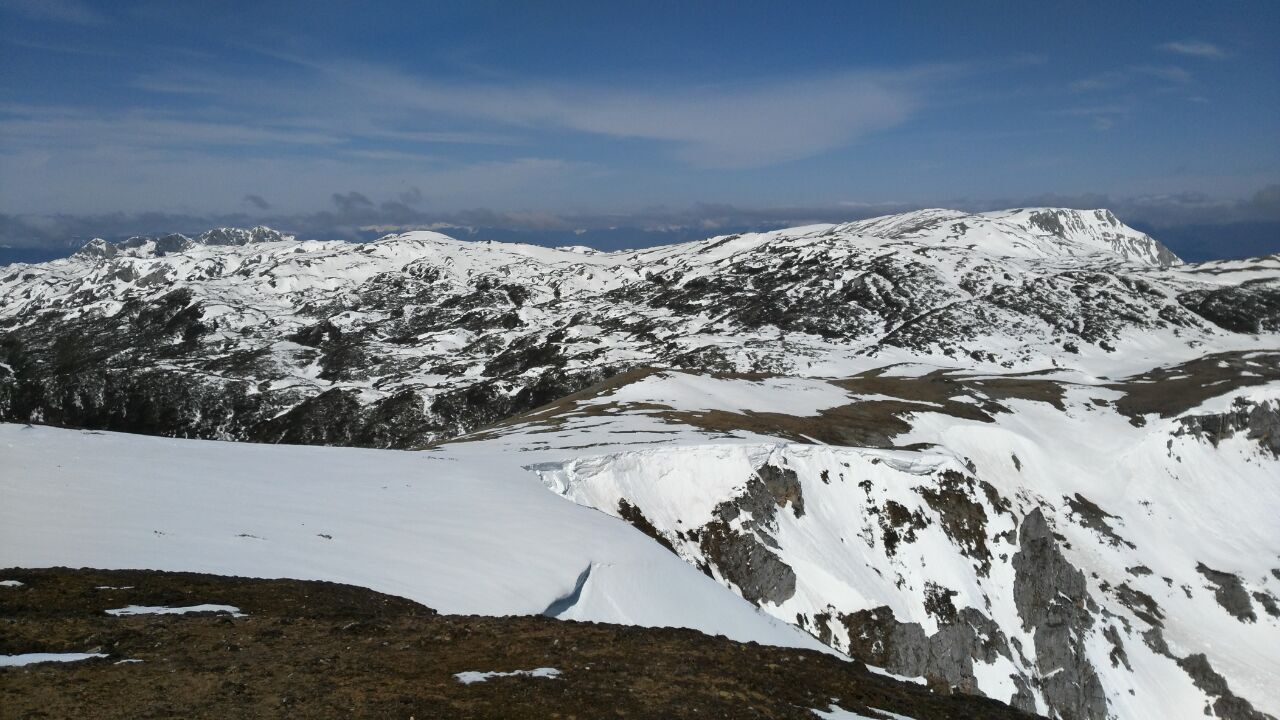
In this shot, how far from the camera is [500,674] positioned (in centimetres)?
1315

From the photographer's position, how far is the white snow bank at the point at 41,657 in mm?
10852

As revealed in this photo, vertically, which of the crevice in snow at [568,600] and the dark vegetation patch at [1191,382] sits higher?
the crevice in snow at [568,600]

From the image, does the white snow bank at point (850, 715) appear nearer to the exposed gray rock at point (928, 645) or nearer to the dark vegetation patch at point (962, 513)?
the exposed gray rock at point (928, 645)

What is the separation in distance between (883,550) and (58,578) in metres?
43.7

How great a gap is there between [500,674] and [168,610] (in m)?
7.27

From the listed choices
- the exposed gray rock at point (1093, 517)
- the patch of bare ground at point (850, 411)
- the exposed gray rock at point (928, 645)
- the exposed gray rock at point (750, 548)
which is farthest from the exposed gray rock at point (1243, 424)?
the exposed gray rock at point (750, 548)

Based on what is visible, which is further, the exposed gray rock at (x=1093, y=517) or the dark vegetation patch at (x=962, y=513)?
the exposed gray rock at (x=1093, y=517)

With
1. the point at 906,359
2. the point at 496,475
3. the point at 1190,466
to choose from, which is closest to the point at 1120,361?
the point at 906,359

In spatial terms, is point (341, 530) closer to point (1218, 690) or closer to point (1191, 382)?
point (1218, 690)

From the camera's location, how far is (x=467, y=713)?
37.0 ft

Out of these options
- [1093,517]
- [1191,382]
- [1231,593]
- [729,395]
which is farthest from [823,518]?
[1191,382]

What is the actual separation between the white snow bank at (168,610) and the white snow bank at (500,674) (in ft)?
17.4

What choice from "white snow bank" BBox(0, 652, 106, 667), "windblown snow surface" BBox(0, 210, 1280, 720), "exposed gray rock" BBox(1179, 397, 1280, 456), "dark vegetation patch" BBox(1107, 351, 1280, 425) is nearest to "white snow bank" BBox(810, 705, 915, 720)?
"windblown snow surface" BBox(0, 210, 1280, 720)

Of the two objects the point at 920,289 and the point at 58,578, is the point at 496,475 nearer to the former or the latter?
the point at 58,578
